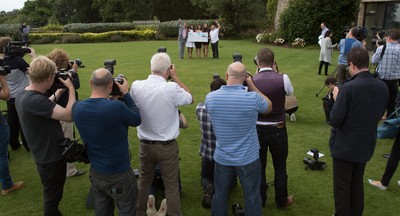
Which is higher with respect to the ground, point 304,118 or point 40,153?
point 40,153

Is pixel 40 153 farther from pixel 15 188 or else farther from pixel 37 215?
pixel 15 188

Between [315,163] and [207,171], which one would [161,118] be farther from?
[315,163]

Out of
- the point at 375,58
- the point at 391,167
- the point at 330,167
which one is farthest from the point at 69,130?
the point at 375,58

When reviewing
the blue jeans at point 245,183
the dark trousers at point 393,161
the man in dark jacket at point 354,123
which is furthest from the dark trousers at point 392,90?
the blue jeans at point 245,183

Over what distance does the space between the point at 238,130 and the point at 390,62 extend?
5108 millimetres

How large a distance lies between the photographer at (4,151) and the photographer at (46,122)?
1.01 metres

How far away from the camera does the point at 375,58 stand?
7.04 m

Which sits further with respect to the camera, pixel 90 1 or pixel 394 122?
pixel 90 1

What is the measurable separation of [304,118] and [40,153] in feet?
19.8

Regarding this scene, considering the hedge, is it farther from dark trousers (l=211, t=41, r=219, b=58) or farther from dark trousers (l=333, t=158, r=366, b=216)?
dark trousers (l=333, t=158, r=366, b=216)

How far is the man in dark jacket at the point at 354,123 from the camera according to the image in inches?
132

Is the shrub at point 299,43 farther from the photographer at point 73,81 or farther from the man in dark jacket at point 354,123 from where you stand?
the man in dark jacket at point 354,123

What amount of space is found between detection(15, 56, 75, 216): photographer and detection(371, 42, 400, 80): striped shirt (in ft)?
20.3

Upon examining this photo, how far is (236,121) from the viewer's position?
324 cm
